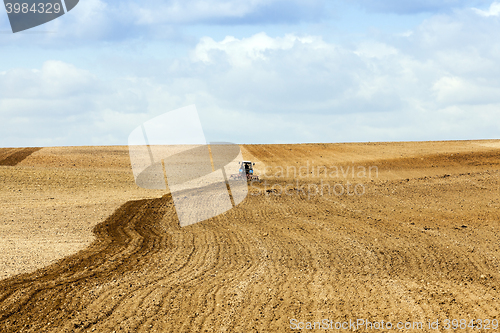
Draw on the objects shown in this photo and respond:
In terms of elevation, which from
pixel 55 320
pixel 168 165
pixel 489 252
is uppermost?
pixel 168 165

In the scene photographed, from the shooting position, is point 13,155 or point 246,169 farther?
point 13,155

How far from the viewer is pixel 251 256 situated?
1423cm

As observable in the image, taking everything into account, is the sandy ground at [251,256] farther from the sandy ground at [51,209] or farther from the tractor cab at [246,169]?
the tractor cab at [246,169]

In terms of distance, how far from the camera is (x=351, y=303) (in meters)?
9.87

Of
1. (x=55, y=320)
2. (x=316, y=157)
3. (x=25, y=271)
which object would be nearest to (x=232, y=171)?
(x=316, y=157)

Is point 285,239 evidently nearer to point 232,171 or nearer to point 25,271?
A: point 25,271

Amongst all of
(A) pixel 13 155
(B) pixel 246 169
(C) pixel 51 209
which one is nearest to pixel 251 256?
(C) pixel 51 209

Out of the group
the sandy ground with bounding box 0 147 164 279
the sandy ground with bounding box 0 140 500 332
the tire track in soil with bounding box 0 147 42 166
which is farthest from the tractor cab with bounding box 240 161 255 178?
the tire track in soil with bounding box 0 147 42 166

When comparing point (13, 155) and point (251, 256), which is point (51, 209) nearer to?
point (251, 256)

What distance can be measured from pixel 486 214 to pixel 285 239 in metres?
10.9

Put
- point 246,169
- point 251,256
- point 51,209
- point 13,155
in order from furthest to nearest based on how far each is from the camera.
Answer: point 13,155 → point 246,169 → point 51,209 → point 251,256

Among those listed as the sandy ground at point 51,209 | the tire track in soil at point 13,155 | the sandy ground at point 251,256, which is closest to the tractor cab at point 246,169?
the sandy ground at point 251,256

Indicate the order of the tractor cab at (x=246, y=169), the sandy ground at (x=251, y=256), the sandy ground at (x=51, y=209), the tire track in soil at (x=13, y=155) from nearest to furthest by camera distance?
the sandy ground at (x=251, y=256) → the sandy ground at (x=51, y=209) → the tractor cab at (x=246, y=169) → the tire track in soil at (x=13, y=155)

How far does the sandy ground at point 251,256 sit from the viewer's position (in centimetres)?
945
